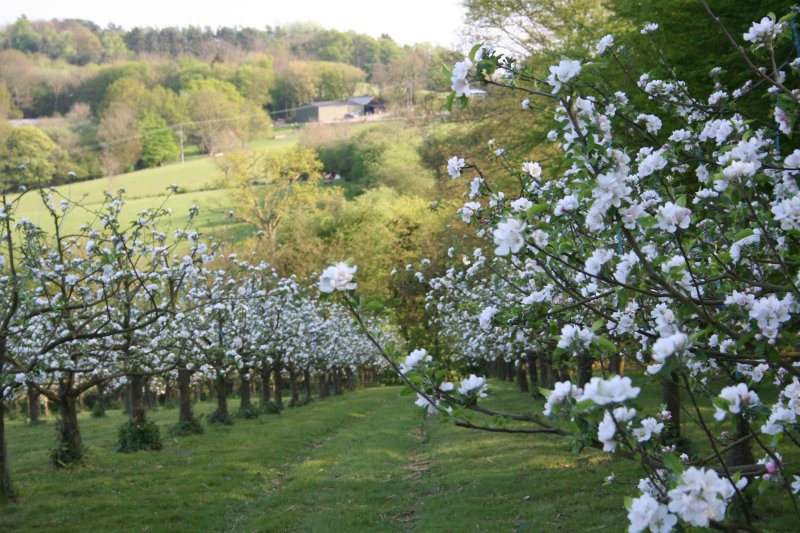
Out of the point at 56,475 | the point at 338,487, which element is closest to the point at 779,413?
the point at 338,487

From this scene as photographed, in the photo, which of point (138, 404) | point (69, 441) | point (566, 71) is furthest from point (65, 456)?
point (566, 71)

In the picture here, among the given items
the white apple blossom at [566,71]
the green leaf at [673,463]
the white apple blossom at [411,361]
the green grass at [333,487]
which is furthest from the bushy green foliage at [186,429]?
the green leaf at [673,463]

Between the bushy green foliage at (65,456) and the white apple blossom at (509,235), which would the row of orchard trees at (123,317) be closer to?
the bushy green foliage at (65,456)

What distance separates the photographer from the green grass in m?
9.85

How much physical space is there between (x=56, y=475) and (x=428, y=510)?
7125mm

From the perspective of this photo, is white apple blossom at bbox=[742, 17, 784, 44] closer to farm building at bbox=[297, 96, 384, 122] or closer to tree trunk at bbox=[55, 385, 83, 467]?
tree trunk at bbox=[55, 385, 83, 467]

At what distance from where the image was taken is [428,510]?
34.6 ft

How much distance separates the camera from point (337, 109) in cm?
10106

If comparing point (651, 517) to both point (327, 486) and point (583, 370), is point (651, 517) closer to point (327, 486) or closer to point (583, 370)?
point (583, 370)

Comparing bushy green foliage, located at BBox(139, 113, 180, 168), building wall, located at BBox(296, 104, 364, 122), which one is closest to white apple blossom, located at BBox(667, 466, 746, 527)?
bushy green foliage, located at BBox(139, 113, 180, 168)

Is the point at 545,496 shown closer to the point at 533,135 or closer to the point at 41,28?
the point at 533,135

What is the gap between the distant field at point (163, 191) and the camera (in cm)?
5666

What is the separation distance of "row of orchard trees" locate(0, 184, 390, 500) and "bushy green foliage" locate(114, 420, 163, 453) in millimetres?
23

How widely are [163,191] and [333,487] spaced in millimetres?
52268
